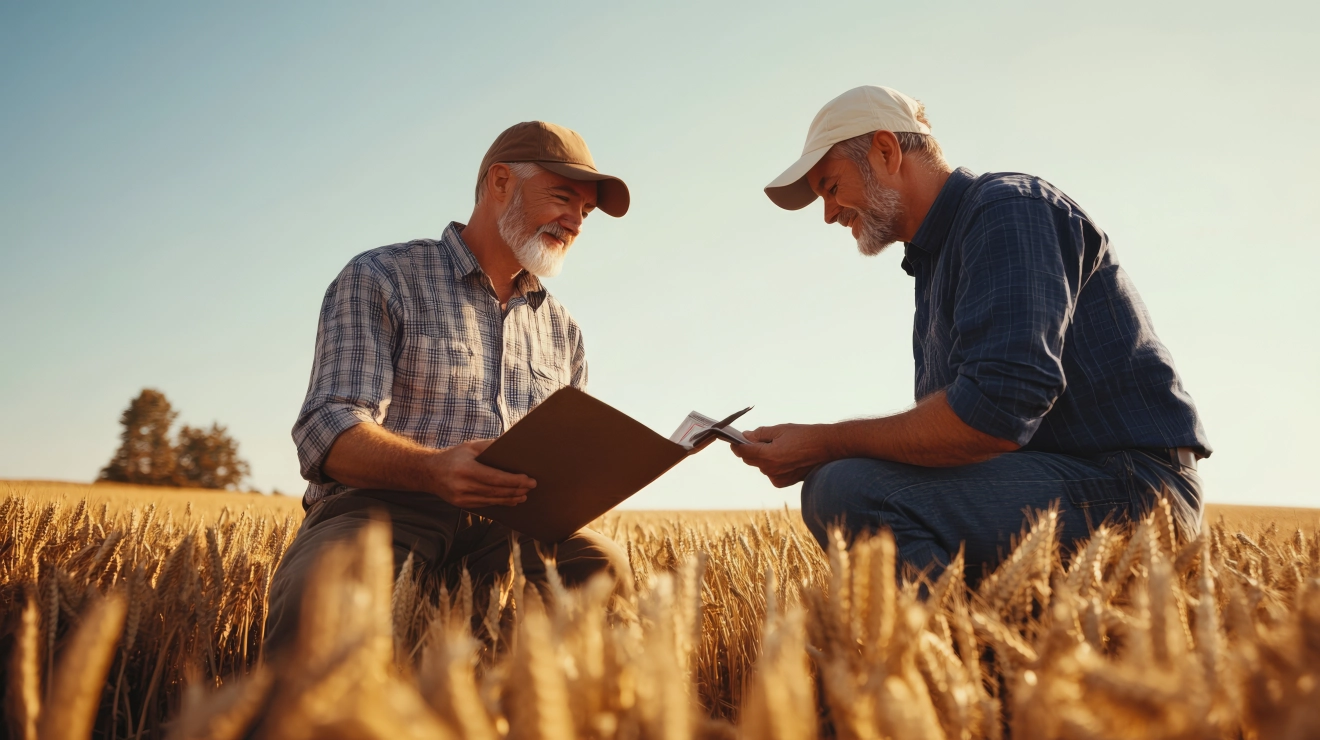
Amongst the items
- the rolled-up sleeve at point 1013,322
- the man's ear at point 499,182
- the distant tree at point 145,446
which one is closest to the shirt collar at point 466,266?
the man's ear at point 499,182

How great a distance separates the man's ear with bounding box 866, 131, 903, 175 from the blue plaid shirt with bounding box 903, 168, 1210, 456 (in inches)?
12.8

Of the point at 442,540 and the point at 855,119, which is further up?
the point at 855,119

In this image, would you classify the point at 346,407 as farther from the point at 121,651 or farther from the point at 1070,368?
the point at 1070,368

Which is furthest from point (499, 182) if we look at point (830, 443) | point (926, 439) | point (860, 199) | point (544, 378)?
point (926, 439)

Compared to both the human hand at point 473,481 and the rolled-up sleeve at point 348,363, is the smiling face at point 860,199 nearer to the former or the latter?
the human hand at point 473,481

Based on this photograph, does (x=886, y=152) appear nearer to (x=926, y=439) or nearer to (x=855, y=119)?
(x=855, y=119)

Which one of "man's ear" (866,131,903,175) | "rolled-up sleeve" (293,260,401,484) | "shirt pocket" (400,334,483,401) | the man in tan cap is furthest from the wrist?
"rolled-up sleeve" (293,260,401,484)

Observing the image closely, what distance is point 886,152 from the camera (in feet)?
10.1

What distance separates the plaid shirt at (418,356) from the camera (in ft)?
9.56

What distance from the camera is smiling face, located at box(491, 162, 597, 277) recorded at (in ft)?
12.1

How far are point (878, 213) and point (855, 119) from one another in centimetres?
38

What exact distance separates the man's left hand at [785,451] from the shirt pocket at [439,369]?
3.86 feet

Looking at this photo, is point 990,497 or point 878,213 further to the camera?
point 878,213

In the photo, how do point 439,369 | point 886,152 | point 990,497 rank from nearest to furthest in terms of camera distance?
point 990,497 < point 886,152 < point 439,369
